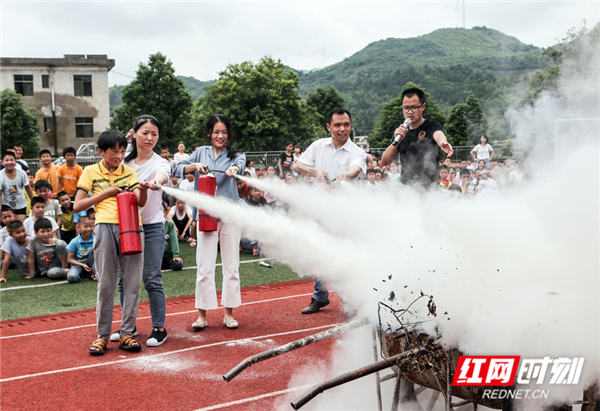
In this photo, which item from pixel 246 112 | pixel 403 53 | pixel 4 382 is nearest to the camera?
pixel 4 382

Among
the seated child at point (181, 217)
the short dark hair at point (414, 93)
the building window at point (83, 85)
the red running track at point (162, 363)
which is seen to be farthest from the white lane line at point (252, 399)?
the building window at point (83, 85)

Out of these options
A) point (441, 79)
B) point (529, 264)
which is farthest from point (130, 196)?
point (441, 79)

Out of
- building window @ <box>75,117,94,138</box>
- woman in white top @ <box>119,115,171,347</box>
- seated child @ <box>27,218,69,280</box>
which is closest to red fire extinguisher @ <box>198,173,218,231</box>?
woman in white top @ <box>119,115,171,347</box>

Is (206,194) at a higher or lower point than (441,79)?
lower

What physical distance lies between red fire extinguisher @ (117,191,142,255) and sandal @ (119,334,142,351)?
1011mm

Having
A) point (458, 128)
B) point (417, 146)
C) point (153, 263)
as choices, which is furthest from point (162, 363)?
point (458, 128)

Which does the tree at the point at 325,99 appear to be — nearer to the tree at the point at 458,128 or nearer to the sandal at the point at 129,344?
the tree at the point at 458,128

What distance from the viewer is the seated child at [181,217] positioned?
430 inches

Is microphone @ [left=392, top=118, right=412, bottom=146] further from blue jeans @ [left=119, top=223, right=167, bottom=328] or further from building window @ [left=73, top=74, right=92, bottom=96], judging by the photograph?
building window @ [left=73, top=74, right=92, bottom=96]

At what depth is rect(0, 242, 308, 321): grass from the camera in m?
6.79

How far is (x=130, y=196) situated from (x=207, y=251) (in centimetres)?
121

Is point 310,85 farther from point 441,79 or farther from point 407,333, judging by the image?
point 407,333

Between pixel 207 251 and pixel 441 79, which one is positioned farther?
pixel 441 79

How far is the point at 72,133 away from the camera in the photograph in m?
40.6
